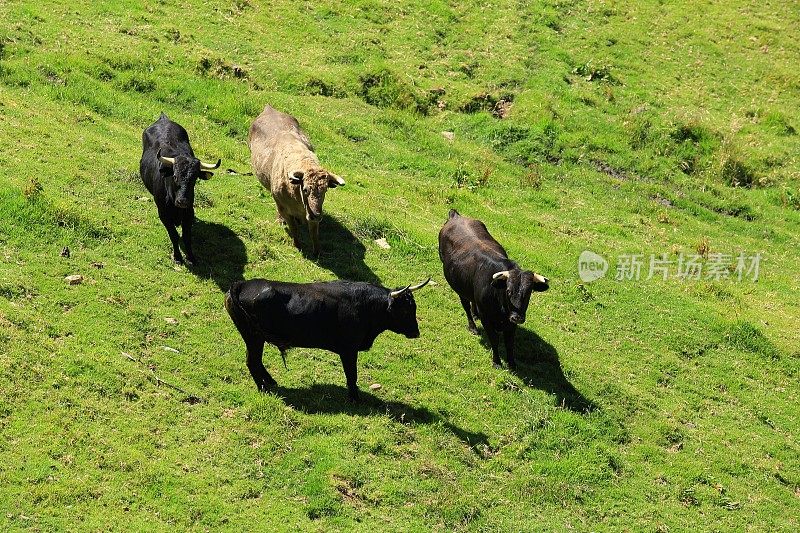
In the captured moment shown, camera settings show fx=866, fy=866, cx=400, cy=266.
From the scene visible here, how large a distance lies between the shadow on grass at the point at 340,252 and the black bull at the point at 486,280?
64.3 inches

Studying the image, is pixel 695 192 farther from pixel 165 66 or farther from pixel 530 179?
pixel 165 66

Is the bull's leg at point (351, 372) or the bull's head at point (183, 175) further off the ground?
the bull's head at point (183, 175)

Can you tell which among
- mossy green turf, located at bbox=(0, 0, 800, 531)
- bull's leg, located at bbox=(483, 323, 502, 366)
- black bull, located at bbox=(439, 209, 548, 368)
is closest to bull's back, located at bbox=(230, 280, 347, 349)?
mossy green turf, located at bbox=(0, 0, 800, 531)

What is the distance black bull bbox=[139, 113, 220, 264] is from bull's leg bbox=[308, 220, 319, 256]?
2.09 metres

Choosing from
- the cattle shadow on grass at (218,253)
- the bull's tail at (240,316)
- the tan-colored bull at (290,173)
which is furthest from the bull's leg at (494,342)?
the cattle shadow on grass at (218,253)

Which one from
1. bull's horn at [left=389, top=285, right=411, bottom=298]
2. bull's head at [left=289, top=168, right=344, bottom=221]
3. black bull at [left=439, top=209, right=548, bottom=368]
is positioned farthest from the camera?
bull's head at [left=289, top=168, right=344, bottom=221]

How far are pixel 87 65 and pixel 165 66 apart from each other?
2129 millimetres

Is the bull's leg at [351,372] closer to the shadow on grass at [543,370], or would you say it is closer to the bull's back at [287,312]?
the bull's back at [287,312]

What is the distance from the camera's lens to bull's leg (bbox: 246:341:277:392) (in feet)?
41.3

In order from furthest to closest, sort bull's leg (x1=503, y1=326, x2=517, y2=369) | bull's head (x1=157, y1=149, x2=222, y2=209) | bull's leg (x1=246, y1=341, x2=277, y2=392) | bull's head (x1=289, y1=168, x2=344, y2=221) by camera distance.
A: bull's head (x1=289, y1=168, x2=344, y2=221) < bull's head (x1=157, y1=149, x2=222, y2=209) < bull's leg (x1=503, y1=326, x2=517, y2=369) < bull's leg (x1=246, y1=341, x2=277, y2=392)

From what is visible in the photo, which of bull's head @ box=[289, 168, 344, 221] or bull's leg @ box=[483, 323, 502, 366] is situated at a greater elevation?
bull's head @ box=[289, 168, 344, 221]

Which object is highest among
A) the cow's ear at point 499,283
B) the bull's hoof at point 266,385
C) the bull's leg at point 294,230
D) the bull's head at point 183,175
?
the bull's head at point 183,175

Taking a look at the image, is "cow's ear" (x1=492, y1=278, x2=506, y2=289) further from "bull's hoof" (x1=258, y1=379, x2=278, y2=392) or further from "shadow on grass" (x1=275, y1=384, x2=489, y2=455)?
"bull's hoof" (x1=258, y1=379, x2=278, y2=392)

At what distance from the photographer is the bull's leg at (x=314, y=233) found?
54.3ft
